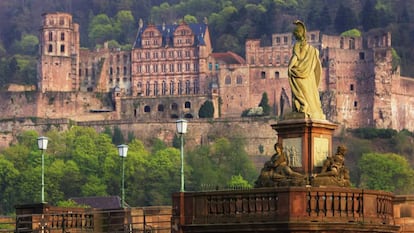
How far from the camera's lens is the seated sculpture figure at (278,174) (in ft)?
86.3

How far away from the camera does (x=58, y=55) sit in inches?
6437

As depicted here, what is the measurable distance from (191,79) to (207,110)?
714 centimetres

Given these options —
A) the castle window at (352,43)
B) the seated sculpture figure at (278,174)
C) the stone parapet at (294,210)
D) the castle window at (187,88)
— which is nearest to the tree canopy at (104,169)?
the castle window at (187,88)

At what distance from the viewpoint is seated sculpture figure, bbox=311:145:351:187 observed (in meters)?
26.2

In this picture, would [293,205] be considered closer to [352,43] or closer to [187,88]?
[352,43]

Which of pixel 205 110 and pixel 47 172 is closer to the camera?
pixel 47 172

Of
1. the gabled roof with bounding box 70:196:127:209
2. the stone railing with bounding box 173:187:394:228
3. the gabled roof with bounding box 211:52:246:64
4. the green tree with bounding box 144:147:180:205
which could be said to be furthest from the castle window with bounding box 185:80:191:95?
the stone railing with bounding box 173:187:394:228

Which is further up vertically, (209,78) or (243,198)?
(209,78)

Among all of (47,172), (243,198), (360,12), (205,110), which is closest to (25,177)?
(47,172)

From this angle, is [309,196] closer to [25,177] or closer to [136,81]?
[25,177]

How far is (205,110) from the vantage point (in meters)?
155

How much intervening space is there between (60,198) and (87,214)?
91.3 meters

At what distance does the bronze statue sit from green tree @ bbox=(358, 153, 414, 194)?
100204 mm

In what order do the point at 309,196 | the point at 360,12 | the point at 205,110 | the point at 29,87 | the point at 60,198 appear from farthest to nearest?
the point at 360,12
the point at 29,87
the point at 205,110
the point at 60,198
the point at 309,196
